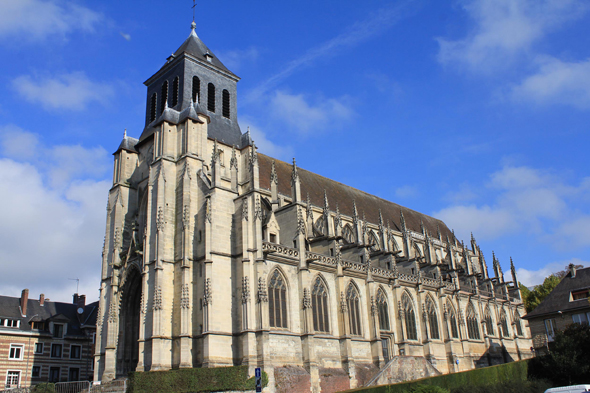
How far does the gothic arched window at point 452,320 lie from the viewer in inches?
1534

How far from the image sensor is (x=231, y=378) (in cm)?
2275

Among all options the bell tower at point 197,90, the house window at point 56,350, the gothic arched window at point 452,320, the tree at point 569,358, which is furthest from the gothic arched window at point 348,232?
the house window at point 56,350

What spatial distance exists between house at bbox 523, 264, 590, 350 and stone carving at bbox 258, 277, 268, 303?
20.0 metres

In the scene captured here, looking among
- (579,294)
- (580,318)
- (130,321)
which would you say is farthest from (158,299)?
(579,294)

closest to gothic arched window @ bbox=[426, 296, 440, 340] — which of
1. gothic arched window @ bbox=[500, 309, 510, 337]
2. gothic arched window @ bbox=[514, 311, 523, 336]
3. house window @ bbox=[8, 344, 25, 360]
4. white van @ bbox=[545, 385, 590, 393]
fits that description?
gothic arched window @ bbox=[500, 309, 510, 337]

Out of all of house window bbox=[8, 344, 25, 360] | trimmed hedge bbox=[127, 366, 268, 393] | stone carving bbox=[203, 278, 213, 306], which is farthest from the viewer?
house window bbox=[8, 344, 25, 360]

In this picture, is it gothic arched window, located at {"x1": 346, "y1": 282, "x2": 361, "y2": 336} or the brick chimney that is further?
the brick chimney

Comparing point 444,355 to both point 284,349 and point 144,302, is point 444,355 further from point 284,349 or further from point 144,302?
point 144,302

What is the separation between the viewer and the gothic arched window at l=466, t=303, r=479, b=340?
135 feet

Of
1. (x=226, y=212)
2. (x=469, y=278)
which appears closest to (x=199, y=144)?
(x=226, y=212)

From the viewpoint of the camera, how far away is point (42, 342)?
38.3 m

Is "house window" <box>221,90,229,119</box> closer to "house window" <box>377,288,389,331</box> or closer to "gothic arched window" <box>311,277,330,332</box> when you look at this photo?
"gothic arched window" <box>311,277,330,332</box>

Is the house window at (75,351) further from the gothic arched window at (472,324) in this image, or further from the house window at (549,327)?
the house window at (549,327)

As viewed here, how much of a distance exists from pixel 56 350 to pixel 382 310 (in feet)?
80.3
